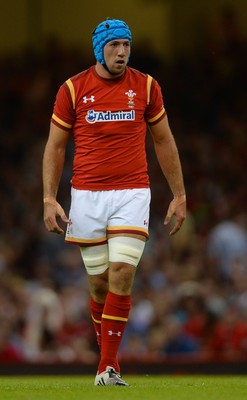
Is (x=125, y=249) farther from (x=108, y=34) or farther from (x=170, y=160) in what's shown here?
(x=108, y=34)

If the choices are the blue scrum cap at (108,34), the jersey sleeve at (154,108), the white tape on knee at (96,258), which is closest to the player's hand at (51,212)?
the white tape on knee at (96,258)

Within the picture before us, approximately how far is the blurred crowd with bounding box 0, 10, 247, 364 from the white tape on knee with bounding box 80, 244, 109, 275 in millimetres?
6221

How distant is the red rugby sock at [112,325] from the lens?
887 centimetres

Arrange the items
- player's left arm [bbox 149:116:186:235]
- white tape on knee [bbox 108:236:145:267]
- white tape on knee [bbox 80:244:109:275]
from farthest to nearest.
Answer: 1. player's left arm [bbox 149:116:186:235]
2. white tape on knee [bbox 80:244:109:275]
3. white tape on knee [bbox 108:236:145:267]

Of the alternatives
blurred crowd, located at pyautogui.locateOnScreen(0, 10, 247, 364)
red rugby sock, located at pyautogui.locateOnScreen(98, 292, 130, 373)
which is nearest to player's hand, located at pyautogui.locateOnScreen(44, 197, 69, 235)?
red rugby sock, located at pyautogui.locateOnScreen(98, 292, 130, 373)

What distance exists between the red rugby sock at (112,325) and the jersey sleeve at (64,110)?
1.18 m

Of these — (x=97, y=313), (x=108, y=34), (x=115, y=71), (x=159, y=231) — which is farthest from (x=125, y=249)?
(x=159, y=231)

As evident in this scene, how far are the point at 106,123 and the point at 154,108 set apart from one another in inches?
15.2

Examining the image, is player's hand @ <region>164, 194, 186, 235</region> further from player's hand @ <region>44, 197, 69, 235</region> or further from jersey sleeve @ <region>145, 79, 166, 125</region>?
player's hand @ <region>44, 197, 69, 235</region>

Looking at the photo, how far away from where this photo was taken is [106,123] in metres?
8.94

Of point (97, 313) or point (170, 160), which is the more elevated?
point (170, 160)

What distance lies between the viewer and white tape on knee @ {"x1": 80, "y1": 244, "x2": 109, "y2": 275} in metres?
9.08
